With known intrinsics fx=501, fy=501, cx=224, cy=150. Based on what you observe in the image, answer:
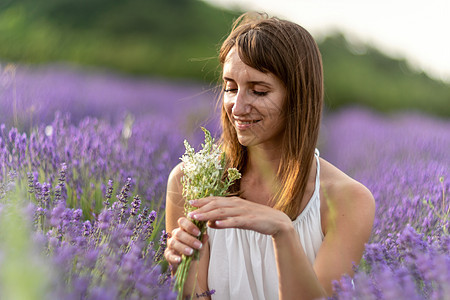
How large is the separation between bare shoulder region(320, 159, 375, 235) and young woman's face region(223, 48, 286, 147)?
33 cm

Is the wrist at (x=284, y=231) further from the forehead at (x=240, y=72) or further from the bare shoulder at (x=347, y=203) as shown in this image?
the forehead at (x=240, y=72)

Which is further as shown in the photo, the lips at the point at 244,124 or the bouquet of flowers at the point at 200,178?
the lips at the point at 244,124

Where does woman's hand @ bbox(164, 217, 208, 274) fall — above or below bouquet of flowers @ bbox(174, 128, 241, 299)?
below

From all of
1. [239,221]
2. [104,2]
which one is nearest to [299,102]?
[239,221]

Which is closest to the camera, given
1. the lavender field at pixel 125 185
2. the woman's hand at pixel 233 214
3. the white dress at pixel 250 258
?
the lavender field at pixel 125 185

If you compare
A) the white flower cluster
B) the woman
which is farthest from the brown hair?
the white flower cluster

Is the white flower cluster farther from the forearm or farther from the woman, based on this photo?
the forearm

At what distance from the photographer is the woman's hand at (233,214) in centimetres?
126

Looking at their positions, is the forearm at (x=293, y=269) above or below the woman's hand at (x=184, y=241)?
below

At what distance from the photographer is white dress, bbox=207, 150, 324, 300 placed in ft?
6.10

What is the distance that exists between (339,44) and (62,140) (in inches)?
207

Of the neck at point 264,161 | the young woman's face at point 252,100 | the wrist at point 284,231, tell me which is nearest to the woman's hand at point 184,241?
the wrist at point 284,231

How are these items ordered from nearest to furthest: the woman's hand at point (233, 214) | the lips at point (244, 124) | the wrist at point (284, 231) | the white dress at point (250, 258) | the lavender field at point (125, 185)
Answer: the lavender field at point (125, 185)
the woman's hand at point (233, 214)
the wrist at point (284, 231)
the lips at point (244, 124)
the white dress at point (250, 258)

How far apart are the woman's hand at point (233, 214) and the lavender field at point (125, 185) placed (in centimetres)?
18
